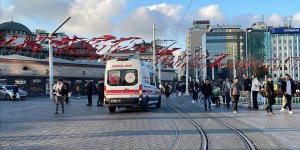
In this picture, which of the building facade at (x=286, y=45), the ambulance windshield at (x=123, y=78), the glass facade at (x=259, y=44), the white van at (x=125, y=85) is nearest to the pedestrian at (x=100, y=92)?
the white van at (x=125, y=85)

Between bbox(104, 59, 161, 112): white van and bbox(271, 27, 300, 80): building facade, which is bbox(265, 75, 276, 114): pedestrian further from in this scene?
bbox(271, 27, 300, 80): building facade

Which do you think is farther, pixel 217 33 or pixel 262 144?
pixel 217 33

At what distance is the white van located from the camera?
22.5 m

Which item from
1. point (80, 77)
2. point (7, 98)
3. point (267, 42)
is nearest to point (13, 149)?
point (7, 98)

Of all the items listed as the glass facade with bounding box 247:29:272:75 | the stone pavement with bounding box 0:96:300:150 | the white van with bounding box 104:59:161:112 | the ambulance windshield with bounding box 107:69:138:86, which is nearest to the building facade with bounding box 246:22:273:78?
the glass facade with bounding box 247:29:272:75

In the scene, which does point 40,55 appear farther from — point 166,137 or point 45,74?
point 166,137

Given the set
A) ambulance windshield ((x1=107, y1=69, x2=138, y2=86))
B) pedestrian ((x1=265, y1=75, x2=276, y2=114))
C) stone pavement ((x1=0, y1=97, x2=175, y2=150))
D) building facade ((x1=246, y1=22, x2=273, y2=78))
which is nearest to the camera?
stone pavement ((x1=0, y1=97, x2=175, y2=150))

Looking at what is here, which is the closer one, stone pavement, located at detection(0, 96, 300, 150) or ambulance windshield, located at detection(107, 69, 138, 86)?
stone pavement, located at detection(0, 96, 300, 150)

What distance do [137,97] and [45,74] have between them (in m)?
38.0

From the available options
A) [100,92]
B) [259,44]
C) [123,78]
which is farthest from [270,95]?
[259,44]

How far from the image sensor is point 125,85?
22.6 m

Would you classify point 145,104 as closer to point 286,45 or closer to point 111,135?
point 111,135

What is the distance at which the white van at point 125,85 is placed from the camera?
73.7ft

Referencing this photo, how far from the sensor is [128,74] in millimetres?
22719
